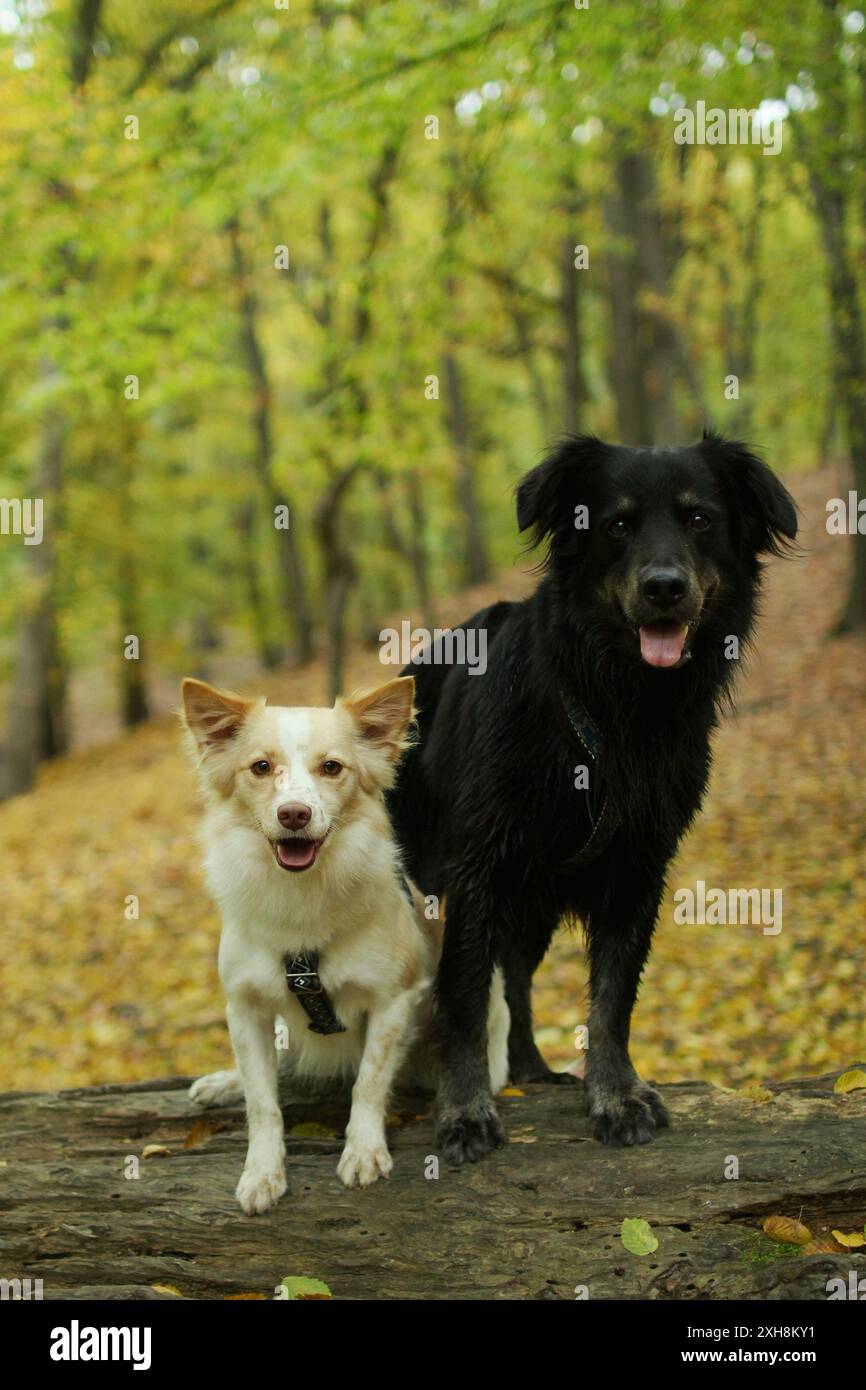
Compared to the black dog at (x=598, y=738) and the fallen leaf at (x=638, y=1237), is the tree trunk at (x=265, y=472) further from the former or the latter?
the fallen leaf at (x=638, y=1237)

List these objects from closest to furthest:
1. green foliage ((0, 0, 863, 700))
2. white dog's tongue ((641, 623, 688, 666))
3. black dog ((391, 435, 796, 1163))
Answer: white dog's tongue ((641, 623, 688, 666)) < black dog ((391, 435, 796, 1163)) < green foliage ((0, 0, 863, 700))

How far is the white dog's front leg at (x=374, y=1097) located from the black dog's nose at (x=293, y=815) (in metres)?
0.82

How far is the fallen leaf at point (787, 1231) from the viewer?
3.10 metres

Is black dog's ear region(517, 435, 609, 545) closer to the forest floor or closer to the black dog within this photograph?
the black dog

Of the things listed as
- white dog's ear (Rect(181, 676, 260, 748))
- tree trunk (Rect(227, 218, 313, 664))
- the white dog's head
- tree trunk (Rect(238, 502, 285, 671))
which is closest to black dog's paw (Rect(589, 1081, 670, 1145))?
the white dog's head

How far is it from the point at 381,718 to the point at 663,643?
96 cm

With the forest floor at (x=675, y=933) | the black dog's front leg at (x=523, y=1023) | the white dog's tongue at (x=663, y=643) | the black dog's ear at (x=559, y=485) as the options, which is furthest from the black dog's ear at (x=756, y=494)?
the black dog's front leg at (x=523, y=1023)

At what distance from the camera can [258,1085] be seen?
11.4 ft

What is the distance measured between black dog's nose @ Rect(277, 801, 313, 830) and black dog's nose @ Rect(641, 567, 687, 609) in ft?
3.96

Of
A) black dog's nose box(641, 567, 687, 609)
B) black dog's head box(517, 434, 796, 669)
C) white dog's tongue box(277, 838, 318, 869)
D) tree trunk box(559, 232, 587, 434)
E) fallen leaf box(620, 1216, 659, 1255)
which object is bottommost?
fallen leaf box(620, 1216, 659, 1255)

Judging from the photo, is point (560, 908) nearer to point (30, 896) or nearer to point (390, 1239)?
point (390, 1239)

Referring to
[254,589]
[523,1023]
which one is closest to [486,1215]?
[523,1023]

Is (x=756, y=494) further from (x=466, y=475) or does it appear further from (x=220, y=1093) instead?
(x=466, y=475)

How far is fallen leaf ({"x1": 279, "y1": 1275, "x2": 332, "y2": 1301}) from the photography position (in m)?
3.11
